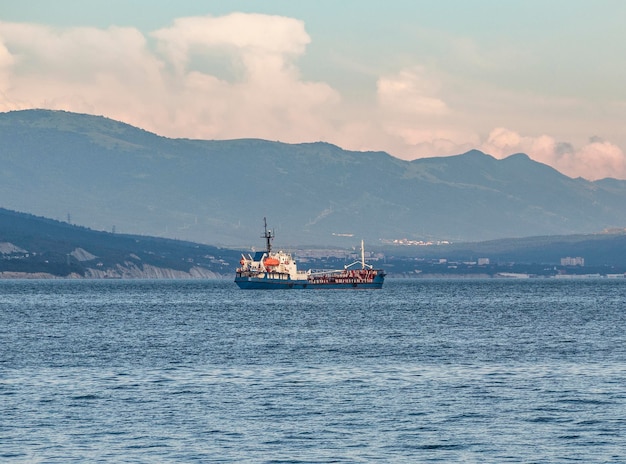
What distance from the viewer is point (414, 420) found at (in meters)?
65.9

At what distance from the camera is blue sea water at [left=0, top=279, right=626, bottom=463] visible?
58.3 metres

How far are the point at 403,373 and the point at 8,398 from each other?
28.2 m

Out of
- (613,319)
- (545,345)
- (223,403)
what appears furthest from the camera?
(613,319)

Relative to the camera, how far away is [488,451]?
2263 inches

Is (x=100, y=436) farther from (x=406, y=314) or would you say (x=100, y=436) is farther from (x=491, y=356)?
(x=406, y=314)

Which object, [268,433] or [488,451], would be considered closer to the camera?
[488,451]

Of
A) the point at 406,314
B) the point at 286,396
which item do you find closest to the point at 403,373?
the point at 286,396

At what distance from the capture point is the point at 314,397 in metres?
74.7

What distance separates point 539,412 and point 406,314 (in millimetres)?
121794

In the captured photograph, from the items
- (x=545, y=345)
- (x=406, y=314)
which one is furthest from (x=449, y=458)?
(x=406, y=314)

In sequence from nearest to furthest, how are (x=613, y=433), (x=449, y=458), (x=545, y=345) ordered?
(x=449, y=458) → (x=613, y=433) → (x=545, y=345)

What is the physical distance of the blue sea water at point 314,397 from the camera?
58312 millimetres

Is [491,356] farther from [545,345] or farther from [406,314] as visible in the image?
[406,314]

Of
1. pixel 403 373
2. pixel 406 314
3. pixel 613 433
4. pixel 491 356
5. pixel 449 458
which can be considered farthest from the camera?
pixel 406 314
